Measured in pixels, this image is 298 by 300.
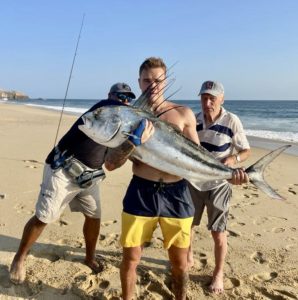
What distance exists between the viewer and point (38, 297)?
3.80m

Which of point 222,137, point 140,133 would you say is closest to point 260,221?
point 222,137

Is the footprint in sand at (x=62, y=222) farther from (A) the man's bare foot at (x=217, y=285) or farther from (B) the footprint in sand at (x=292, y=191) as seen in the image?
(B) the footprint in sand at (x=292, y=191)

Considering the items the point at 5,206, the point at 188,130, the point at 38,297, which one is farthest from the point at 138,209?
the point at 5,206

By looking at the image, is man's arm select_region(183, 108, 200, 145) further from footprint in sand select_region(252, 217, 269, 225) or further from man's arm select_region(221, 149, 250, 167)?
footprint in sand select_region(252, 217, 269, 225)

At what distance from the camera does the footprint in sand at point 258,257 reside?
4719 mm

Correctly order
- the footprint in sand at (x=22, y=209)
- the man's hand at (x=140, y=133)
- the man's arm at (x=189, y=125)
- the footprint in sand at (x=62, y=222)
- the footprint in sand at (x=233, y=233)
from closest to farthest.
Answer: the man's hand at (x=140, y=133), the man's arm at (x=189, y=125), the footprint in sand at (x=233, y=233), the footprint in sand at (x=62, y=222), the footprint in sand at (x=22, y=209)

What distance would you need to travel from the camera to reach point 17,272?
4.03m

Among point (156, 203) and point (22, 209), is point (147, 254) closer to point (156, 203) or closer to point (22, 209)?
point (156, 203)

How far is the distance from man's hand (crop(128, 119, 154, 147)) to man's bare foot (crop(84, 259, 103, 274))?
1.94m

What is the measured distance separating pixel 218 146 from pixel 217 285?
1412 mm

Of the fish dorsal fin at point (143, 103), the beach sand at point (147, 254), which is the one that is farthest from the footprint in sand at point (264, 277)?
the fish dorsal fin at point (143, 103)

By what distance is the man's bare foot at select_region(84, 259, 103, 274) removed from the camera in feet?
14.3

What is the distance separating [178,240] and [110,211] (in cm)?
298

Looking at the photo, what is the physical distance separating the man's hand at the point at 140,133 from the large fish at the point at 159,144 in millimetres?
44
